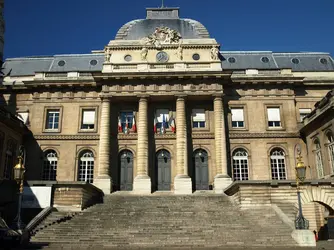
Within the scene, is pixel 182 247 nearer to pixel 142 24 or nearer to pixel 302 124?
pixel 302 124

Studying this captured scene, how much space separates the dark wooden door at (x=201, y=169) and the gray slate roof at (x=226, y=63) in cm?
842

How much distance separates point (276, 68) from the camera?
98.7ft

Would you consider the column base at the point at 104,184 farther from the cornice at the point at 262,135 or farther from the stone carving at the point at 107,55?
the cornice at the point at 262,135

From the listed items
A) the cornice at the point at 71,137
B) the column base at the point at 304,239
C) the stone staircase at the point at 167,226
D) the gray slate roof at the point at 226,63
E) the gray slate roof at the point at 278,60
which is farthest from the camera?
the gray slate roof at the point at 226,63

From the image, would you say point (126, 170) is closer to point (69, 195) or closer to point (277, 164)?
point (69, 195)

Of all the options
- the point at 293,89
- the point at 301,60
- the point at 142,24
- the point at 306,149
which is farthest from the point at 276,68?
the point at 142,24

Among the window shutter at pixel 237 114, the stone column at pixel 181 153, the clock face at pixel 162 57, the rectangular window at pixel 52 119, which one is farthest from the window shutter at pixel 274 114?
the rectangular window at pixel 52 119

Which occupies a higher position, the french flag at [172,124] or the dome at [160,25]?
the dome at [160,25]

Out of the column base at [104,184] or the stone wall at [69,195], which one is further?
the column base at [104,184]

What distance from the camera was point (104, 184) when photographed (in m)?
26.0

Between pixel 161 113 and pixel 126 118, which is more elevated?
pixel 161 113

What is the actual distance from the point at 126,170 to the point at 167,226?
34.2ft

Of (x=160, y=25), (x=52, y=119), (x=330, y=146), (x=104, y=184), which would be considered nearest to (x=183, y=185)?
(x=104, y=184)

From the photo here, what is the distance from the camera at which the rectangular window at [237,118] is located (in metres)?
29.0
